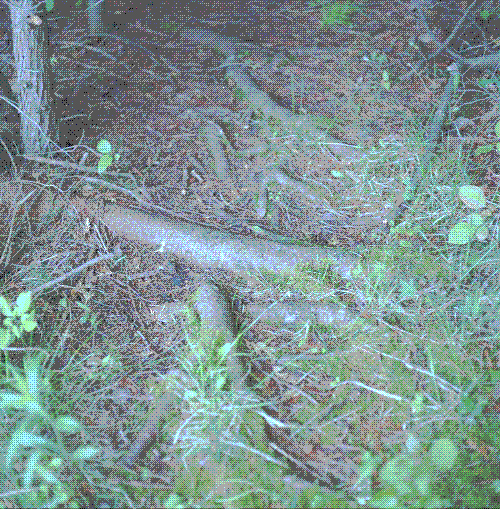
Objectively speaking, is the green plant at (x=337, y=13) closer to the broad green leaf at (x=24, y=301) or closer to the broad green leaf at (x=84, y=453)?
the broad green leaf at (x=24, y=301)

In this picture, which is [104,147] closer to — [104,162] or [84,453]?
[104,162]

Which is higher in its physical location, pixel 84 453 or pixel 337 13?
pixel 337 13

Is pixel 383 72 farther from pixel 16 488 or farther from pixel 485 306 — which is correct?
pixel 16 488

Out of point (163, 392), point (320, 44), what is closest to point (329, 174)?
point (320, 44)

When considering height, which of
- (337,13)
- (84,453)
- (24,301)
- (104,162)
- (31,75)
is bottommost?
(84,453)

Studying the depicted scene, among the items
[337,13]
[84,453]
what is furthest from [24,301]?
[337,13]

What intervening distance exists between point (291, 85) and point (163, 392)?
244 cm

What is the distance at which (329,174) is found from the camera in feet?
9.62

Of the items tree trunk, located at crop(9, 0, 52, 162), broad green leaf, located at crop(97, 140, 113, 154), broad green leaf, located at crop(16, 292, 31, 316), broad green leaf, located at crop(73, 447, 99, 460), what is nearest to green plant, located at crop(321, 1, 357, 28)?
broad green leaf, located at crop(97, 140, 113, 154)

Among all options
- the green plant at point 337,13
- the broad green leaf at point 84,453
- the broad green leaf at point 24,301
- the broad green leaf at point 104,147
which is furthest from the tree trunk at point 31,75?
the green plant at point 337,13

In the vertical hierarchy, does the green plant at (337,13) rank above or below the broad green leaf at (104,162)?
above

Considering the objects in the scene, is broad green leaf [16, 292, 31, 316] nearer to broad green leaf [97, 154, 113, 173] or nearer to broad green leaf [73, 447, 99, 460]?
broad green leaf [73, 447, 99, 460]

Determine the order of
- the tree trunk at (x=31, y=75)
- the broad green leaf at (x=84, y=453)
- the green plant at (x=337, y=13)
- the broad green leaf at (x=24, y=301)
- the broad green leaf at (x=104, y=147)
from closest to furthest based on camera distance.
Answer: the broad green leaf at (x=84, y=453)
the broad green leaf at (x=24, y=301)
the tree trunk at (x=31, y=75)
the broad green leaf at (x=104, y=147)
the green plant at (x=337, y=13)

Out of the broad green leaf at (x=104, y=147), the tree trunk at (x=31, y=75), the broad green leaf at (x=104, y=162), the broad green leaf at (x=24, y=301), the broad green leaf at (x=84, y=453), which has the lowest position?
the broad green leaf at (x=84, y=453)
